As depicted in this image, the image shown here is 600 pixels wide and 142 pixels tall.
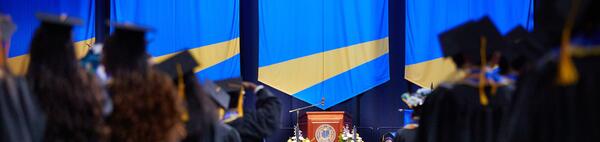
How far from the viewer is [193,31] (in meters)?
9.40

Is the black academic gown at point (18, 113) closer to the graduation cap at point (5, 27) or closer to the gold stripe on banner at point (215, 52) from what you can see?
the graduation cap at point (5, 27)

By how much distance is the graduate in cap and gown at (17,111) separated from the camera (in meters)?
2.32

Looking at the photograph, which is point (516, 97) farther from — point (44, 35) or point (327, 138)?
point (327, 138)

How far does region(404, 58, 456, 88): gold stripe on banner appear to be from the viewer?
9.52 meters

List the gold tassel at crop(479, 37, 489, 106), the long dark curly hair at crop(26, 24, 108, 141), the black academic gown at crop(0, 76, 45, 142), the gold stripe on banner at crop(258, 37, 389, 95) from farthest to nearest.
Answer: the gold stripe on banner at crop(258, 37, 389, 95) < the gold tassel at crop(479, 37, 489, 106) < the long dark curly hair at crop(26, 24, 108, 141) < the black academic gown at crop(0, 76, 45, 142)

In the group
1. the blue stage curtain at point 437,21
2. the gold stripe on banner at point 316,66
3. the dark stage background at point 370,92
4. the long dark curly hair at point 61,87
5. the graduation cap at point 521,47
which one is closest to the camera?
the long dark curly hair at point 61,87

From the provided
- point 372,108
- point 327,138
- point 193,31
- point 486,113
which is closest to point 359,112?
point 372,108

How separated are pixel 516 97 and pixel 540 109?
0.22 metres

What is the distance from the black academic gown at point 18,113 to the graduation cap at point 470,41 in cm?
189

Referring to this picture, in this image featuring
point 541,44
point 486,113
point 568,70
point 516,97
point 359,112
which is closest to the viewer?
point 568,70

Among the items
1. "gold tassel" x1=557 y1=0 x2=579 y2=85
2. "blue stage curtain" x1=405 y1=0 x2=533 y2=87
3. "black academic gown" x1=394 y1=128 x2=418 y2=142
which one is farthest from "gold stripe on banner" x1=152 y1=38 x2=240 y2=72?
"gold tassel" x1=557 y1=0 x2=579 y2=85

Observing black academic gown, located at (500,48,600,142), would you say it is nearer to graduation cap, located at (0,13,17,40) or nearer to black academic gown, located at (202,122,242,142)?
black academic gown, located at (202,122,242,142)

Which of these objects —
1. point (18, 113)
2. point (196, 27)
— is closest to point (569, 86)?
point (18, 113)

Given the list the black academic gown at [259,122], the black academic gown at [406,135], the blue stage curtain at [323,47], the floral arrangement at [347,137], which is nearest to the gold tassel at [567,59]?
the black academic gown at [259,122]
